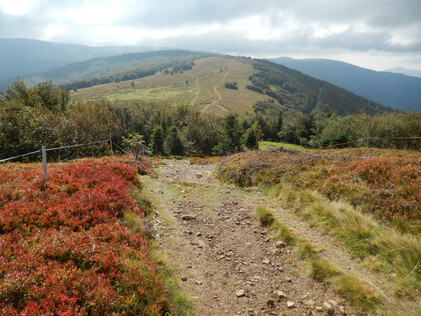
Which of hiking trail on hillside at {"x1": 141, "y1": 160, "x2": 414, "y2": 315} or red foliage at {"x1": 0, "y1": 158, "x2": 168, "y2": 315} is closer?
red foliage at {"x1": 0, "y1": 158, "x2": 168, "y2": 315}

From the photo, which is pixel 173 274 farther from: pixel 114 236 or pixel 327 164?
pixel 327 164

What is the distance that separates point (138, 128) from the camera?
67812 mm

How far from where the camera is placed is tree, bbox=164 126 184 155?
6328 centimetres

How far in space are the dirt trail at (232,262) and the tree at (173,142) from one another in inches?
2124

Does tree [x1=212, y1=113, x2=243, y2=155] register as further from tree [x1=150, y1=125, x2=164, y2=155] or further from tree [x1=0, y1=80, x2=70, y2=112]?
tree [x1=0, y1=80, x2=70, y2=112]

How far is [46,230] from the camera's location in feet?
19.0

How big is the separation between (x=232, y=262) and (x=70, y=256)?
13.5ft

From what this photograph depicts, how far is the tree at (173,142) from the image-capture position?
6328cm

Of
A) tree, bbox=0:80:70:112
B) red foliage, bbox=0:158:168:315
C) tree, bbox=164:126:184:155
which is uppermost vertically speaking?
tree, bbox=0:80:70:112

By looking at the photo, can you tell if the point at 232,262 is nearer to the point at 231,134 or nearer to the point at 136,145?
the point at 136,145

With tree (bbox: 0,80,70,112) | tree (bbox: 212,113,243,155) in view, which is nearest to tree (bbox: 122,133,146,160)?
tree (bbox: 0,80,70,112)

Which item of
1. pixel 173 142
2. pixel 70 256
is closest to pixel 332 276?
pixel 70 256

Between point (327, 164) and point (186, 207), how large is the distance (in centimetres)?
789

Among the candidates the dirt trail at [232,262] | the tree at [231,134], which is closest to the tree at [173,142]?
the tree at [231,134]
